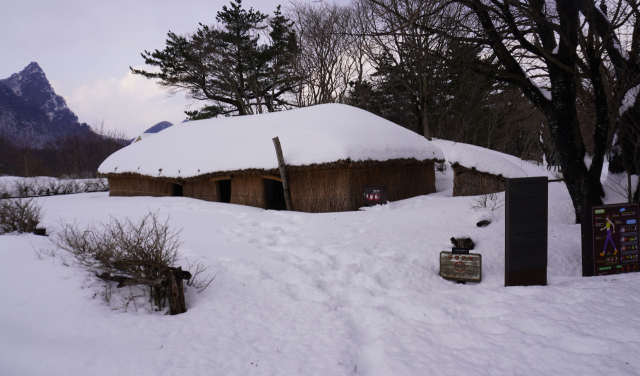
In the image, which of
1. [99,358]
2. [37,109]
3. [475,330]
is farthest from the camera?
[37,109]

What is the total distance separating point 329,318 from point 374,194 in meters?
5.94

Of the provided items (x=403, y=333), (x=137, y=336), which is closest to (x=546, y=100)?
(x=403, y=333)

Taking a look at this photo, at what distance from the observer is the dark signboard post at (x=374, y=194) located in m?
9.65

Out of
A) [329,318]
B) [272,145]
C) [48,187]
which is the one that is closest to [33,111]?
[48,187]

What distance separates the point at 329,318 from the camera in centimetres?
414

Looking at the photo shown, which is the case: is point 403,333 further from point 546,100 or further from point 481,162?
point 481,162

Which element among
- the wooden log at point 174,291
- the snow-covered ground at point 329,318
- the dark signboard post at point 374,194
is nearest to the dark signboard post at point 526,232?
the snow-covered ground at point 329,318

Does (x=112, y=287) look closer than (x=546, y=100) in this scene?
Yes

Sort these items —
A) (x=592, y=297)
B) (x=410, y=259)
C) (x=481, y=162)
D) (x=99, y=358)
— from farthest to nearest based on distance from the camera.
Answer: (x=481, y=162), (x=410, y=259), (x=592, y=297), (x=99, y=358)

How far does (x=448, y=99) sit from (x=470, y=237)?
19578 mm

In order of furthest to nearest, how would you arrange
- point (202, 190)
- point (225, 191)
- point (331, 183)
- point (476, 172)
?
point (225, 191), point (202, 190), point (476, 172), point (331, 183)

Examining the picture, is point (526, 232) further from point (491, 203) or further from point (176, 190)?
point (176, 190)

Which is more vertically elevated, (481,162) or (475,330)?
(481,162)

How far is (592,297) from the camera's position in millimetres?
4156
